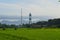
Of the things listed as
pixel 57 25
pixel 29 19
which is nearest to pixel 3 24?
pixel 29 19

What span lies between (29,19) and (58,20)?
12019 mm

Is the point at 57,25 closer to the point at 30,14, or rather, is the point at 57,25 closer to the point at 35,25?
the point at 35,25

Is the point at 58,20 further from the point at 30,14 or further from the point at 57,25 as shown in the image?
the point at 30,14

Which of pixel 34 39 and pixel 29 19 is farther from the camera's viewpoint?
pixel 29 19

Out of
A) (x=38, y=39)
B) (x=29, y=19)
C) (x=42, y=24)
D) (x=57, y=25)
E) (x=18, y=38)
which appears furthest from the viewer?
(x=42, y=24)

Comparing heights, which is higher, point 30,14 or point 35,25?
point 30,14

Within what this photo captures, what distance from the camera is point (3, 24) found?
116 ft

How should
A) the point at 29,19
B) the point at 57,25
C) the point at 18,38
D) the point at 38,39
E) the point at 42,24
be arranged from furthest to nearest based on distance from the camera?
the point at 42,24 → the point at 57,25 → the point at 29,19 → the point at 18,38 → the point at 38,39

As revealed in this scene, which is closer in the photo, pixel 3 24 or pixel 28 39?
pixel 28 39

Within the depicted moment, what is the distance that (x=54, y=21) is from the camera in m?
45.1

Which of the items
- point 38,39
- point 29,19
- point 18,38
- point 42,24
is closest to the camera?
point 38,39

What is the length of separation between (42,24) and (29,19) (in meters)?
9.64

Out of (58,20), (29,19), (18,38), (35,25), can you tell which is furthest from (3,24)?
(18,38)

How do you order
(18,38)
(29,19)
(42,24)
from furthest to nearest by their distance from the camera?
(42,24) < (29,19) < (18,38)
